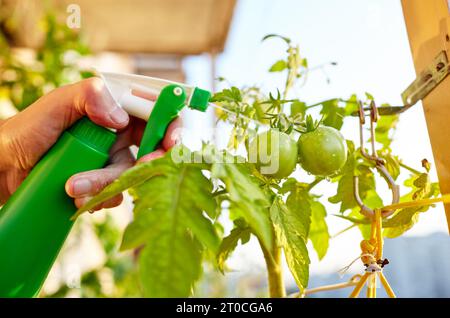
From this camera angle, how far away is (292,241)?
290 millimetres

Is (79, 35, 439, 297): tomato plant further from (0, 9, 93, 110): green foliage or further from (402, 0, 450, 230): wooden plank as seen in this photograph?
(0, 9, 93, 110): green foliage

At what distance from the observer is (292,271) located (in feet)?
0.92

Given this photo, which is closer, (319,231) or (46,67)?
(319,231)

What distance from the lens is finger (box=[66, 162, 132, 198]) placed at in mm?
368

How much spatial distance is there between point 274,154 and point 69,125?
24cm

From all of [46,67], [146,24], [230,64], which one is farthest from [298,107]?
[146,24]

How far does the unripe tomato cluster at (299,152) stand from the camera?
0.32m

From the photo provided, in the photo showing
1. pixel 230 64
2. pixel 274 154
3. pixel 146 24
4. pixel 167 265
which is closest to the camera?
pixel 167 265

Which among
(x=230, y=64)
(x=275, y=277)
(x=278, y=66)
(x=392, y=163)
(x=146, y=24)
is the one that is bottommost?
(x=275, y=277)

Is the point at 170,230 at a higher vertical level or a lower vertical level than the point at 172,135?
lower

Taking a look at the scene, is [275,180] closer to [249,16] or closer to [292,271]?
[292,271]

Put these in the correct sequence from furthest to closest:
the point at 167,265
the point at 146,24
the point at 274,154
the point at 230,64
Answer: the point at 146,24 < the point at 230,64 < the point at 274,154 < the point at 167,265

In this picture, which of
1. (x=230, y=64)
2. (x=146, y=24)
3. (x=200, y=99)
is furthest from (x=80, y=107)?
(x=146, y=24)

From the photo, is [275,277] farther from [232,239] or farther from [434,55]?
[434,55]
